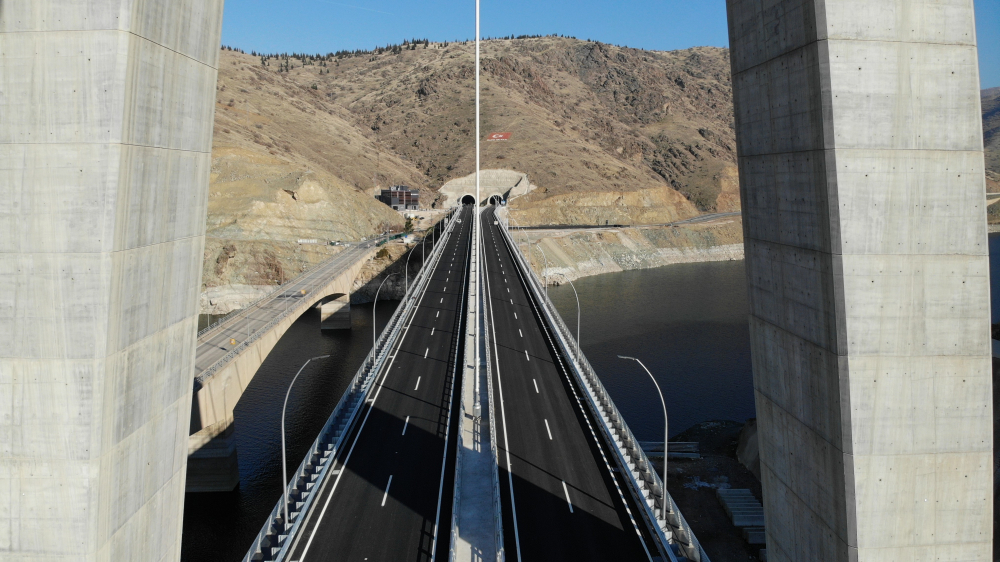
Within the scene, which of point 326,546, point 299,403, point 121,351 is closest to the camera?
point 121,351

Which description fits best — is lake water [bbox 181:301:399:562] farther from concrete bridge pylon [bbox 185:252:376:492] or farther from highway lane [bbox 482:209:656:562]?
highway lane [bbox 482:209:656:562]

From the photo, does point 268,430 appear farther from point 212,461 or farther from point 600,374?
point 600,374

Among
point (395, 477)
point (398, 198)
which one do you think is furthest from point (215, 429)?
point (398, 198)

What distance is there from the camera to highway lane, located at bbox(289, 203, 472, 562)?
72.3ft

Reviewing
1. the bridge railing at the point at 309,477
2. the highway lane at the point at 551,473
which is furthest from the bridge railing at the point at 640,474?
the bridge railing at the point at 309,477

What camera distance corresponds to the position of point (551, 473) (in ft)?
89.5

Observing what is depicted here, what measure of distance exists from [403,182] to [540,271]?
67.7 m

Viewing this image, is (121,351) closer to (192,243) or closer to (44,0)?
(192,243)

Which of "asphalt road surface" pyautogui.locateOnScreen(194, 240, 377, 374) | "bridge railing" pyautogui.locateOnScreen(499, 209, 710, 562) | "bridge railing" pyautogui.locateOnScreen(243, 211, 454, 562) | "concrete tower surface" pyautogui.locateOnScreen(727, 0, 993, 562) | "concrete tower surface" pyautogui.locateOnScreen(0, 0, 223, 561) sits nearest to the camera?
"concrete tower surface" pyautogui.locateOnScreen(0, 0, 223, 561)

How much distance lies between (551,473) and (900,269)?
58.3 ft

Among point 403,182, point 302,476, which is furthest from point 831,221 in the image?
point 403,182

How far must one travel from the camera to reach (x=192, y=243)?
14.7 meters

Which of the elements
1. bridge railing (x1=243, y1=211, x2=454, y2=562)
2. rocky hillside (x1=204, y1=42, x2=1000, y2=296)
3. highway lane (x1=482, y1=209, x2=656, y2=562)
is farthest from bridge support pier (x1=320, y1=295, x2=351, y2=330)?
bridge railing (x1=243, y1=211, x2=454, y2=562)

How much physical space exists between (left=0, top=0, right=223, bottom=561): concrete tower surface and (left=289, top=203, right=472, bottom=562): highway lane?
10.2 metres
